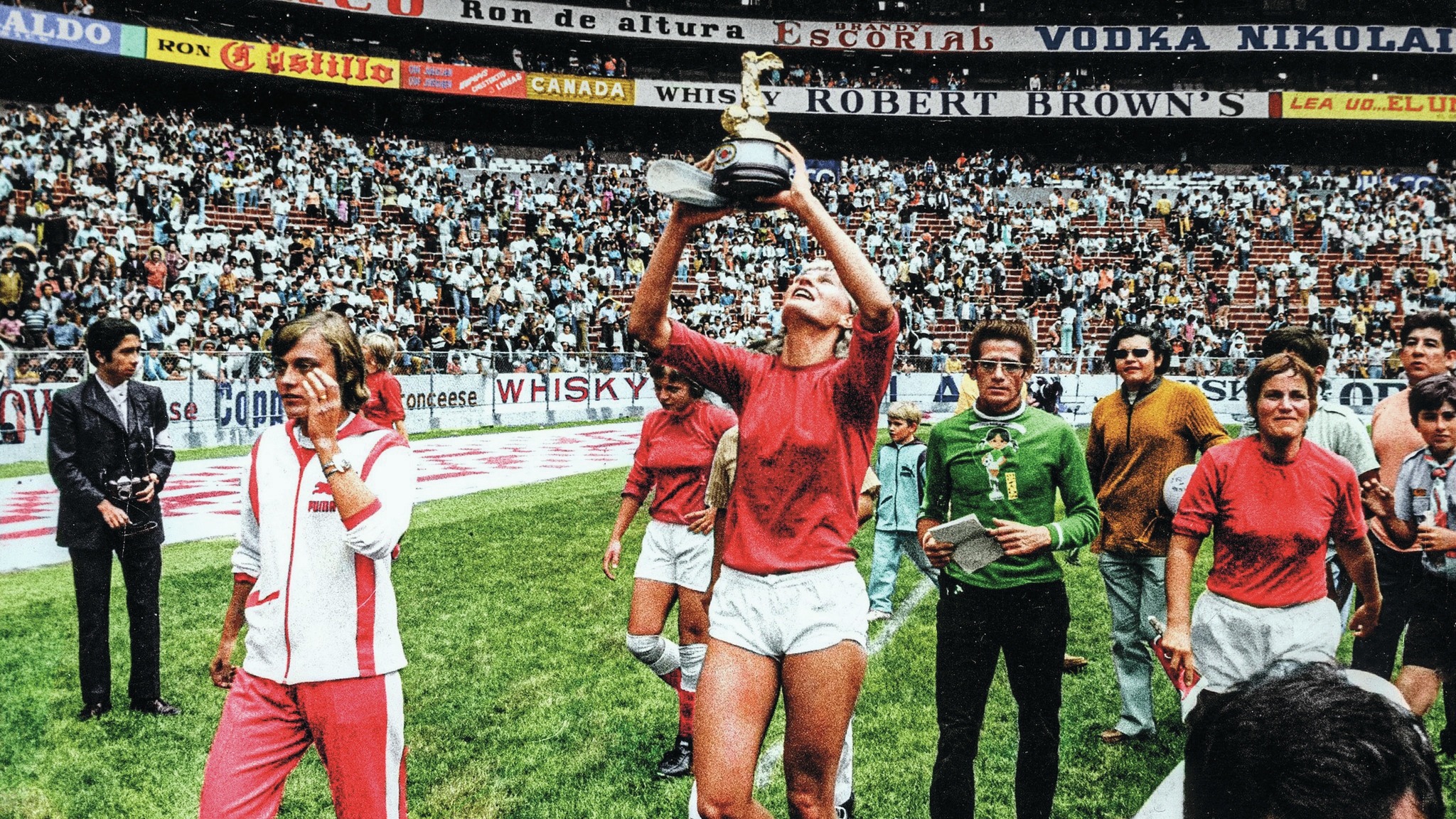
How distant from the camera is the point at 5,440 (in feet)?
46.4

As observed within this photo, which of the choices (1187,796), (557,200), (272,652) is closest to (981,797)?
(272,652)

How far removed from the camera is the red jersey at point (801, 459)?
118 inches

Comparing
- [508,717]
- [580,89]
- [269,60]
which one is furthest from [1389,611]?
[580,89]

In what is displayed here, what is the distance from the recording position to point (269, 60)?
119 feet

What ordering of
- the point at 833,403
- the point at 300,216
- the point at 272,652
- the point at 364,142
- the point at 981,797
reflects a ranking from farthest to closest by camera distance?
the point at 364,142 < the point at 300,216 < the point at 981,797 < the point at 833,403 < the point at 272,652

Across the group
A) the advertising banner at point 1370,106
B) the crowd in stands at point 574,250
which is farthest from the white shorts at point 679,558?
the advertising banner at point 1370,106

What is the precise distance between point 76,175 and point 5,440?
14072 millimetres

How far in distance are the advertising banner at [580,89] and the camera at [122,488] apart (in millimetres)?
38119

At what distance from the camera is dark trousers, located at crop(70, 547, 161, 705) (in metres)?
5.71

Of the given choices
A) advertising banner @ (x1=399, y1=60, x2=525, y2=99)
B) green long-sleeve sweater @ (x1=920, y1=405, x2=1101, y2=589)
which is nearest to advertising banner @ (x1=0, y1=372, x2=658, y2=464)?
green long-sleeve sweater @ (x1=920, y1=405, x2=1101, y2=589)

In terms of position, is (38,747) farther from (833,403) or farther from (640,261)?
(640,261)

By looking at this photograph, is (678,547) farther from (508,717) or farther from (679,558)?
(508,717)

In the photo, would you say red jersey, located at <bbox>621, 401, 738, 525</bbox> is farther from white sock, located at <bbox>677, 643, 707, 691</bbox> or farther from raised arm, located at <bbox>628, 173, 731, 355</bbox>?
raised arm, located at <bbox>628, 173, 731, 355</bbox>

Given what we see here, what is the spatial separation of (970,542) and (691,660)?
1.67m
